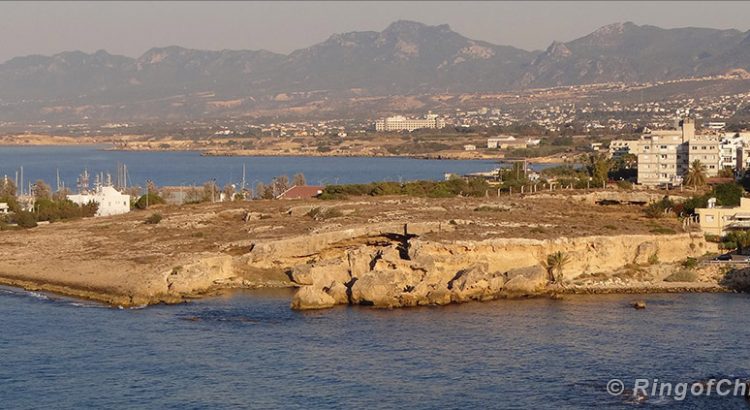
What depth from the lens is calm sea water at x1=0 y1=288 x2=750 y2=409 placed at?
94.0ft

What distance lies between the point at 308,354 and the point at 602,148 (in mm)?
96765

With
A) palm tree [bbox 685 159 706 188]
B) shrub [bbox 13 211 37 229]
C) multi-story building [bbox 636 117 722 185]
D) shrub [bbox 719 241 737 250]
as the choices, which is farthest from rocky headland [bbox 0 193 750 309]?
multi-story building [bbox 636 117 722 185]

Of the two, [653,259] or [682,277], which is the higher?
[653,259]

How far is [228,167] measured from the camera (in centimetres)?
14150

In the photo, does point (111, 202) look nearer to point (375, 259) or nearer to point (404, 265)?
point (375, 259)

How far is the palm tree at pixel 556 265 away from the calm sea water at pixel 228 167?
60.4 m

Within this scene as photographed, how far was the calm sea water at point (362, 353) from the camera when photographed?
28.7 metres

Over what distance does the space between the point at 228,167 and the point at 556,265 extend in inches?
3973

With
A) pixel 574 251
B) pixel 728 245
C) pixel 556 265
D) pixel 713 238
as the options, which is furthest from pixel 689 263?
pixel 713 238

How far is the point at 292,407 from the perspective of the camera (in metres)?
27.8

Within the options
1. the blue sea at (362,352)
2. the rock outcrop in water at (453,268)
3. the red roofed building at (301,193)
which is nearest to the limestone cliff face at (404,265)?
the rock outcrop in water at (453,268)

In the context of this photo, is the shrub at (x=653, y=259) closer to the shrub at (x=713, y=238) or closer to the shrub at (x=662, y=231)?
the shrub at (x=662, y=231)

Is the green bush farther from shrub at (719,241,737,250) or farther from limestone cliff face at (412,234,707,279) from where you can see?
shrub at (719,241,737,250)

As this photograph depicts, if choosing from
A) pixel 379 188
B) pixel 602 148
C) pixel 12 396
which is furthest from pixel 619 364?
pixel 602 148
